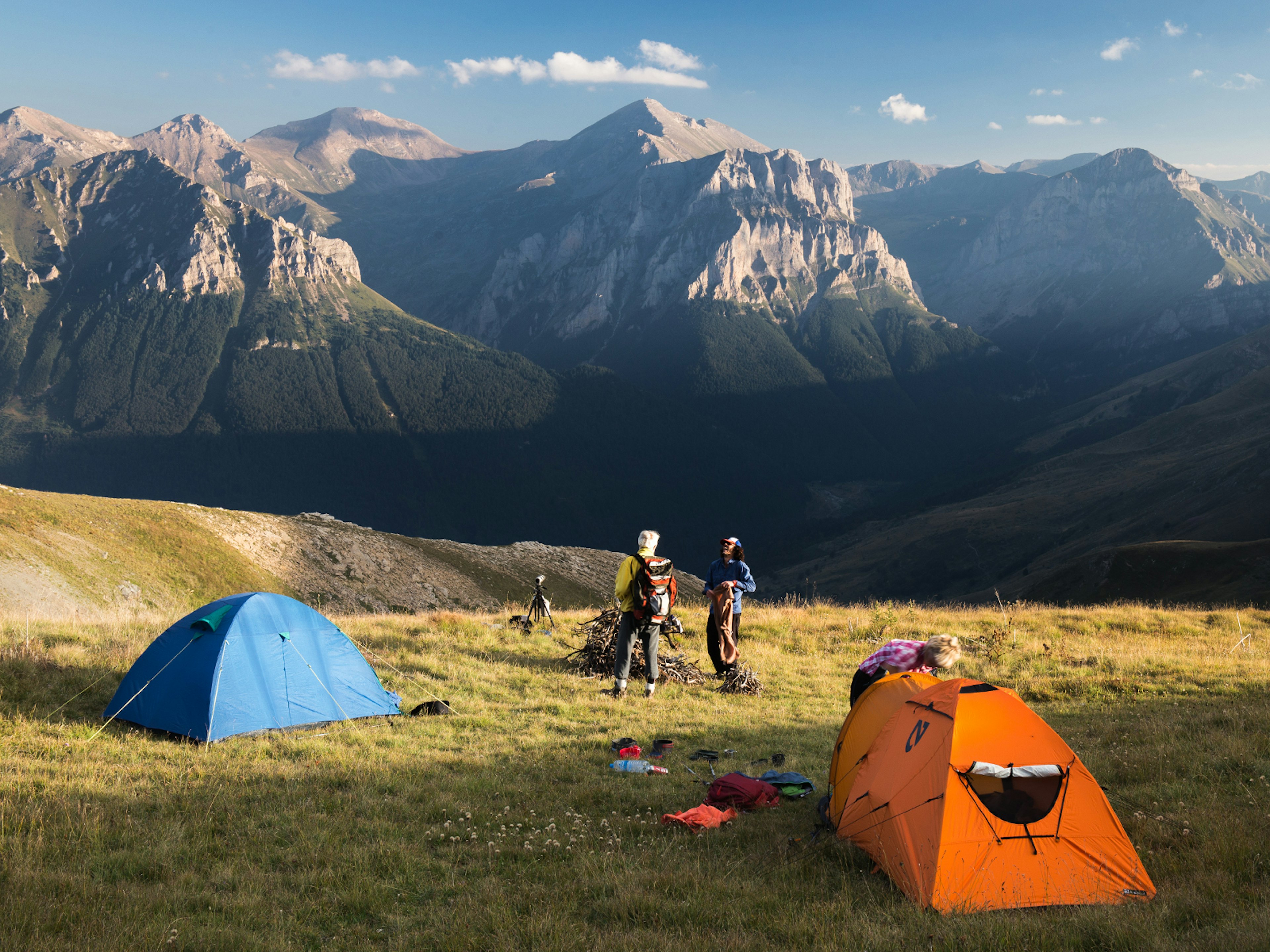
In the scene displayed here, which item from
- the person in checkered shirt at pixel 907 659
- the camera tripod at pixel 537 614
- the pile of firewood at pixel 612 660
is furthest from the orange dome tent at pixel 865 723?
the camera tripod at pixel 537 614

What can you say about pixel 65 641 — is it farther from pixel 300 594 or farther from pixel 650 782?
pixel 300 594

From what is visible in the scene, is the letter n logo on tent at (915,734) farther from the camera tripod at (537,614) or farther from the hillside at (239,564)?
the hillside at (239,564)

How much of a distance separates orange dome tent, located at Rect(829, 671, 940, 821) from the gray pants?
5494mm

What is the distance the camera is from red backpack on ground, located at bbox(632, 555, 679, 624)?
14055 millimetres

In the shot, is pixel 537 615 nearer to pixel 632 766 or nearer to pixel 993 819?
pixel 632 766

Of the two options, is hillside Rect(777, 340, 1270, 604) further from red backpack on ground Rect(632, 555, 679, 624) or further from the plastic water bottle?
the plastic water bottle

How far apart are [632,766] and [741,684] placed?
214 inches

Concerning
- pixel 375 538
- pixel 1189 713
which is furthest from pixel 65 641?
pixel 375 538

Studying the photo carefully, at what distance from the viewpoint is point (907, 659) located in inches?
382

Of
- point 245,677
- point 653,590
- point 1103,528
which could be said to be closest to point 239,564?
point 245,677

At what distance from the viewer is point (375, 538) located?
72750 millimetres

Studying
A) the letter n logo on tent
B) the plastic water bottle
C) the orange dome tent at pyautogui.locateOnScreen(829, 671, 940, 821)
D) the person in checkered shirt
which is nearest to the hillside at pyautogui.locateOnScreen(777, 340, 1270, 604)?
the person in checkered shirt

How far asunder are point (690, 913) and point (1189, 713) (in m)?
11.5

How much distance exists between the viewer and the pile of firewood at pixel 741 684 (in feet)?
50.5
